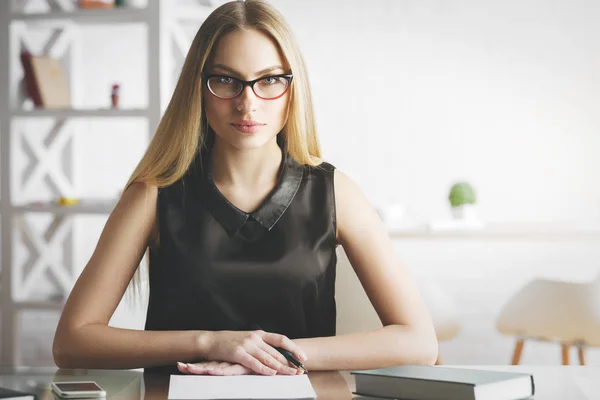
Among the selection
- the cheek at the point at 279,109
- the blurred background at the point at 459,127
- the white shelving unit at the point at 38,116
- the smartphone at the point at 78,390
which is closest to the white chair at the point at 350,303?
the cheek at the point at 279,109

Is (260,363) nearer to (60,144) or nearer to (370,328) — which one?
(370,328)

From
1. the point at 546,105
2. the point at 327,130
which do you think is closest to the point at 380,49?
the point at 327,130

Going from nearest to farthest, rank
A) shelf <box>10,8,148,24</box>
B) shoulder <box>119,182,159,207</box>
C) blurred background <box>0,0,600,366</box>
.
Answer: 1. shoulder <box>119,182,159,207</box>
2. shelf <box>10,8,148,24</box>
3. blurred background <box>0,0,600,366</box>

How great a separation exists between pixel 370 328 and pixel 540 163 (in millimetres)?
4125

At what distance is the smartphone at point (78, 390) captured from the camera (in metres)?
1.07

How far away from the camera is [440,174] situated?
17.8 ft

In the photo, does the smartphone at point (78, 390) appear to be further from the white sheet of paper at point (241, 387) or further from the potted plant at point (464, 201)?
the potted plant at point (464, 201)

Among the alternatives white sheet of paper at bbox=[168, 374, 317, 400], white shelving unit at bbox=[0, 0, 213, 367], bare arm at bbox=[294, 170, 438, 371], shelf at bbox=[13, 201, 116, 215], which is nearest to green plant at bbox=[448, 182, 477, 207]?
white shelving unit at bbox=[0, 0, 213, 367]

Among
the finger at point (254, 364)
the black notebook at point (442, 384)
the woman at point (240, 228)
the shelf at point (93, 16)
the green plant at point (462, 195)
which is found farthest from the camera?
the green plant at point (462, 195)

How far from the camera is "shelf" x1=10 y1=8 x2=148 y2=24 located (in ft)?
12.3

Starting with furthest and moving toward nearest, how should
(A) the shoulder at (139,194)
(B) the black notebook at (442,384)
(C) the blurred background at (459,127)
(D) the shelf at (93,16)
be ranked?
1. (C) the blurred background at (459,127)
2. (D) the shelf at (93,16)
3. (A) the shoulder at (139,194)
4. (B) the black notebook at (442,384)

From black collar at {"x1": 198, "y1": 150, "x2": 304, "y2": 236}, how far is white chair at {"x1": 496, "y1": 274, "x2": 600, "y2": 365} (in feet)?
6.27

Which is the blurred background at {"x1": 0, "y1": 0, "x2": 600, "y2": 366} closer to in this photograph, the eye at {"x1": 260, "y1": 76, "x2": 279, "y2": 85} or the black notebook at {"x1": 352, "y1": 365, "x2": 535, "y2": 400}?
the eye at {"x1": 260, "y1": 76, "x2": 279, "y2": 85}

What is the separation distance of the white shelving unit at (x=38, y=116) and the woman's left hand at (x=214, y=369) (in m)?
2.66
